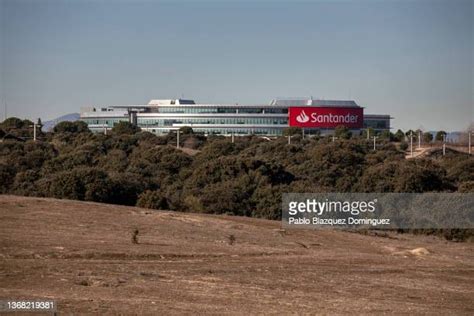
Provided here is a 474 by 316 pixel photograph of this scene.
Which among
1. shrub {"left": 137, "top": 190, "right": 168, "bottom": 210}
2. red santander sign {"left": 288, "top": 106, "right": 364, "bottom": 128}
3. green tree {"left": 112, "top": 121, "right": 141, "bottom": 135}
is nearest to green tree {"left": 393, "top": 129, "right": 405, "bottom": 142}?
red santander sign {"left": 288, "top": 106, "right": 364, "bottom": 128}

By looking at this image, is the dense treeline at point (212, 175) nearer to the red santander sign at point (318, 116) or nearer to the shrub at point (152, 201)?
the shrub at point (152, 201)

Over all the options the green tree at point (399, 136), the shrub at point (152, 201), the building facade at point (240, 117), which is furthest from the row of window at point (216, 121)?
the shrub at point (152, 201)

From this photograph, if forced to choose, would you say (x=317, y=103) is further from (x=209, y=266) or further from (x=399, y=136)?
(x=209, y=266)

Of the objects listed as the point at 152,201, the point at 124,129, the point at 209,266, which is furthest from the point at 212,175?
the point at 124,129

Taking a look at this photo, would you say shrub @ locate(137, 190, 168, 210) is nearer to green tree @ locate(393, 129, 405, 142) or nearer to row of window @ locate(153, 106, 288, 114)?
green tree @ locate(393, 129, 405, 142)

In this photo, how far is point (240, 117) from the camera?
13250 cm

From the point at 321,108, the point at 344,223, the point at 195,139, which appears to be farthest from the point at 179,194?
the point at 321,108

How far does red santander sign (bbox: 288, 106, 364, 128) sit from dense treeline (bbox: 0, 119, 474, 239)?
2231 inches

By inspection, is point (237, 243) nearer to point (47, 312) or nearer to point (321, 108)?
point (47, 312)

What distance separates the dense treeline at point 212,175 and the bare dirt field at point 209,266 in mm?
10115

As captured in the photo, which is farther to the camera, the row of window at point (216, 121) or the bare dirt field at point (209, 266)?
the row of window at point (216, 121)

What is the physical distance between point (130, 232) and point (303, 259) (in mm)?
5044

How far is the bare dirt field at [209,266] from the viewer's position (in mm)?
14375

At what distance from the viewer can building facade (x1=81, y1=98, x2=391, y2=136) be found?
131 meters
